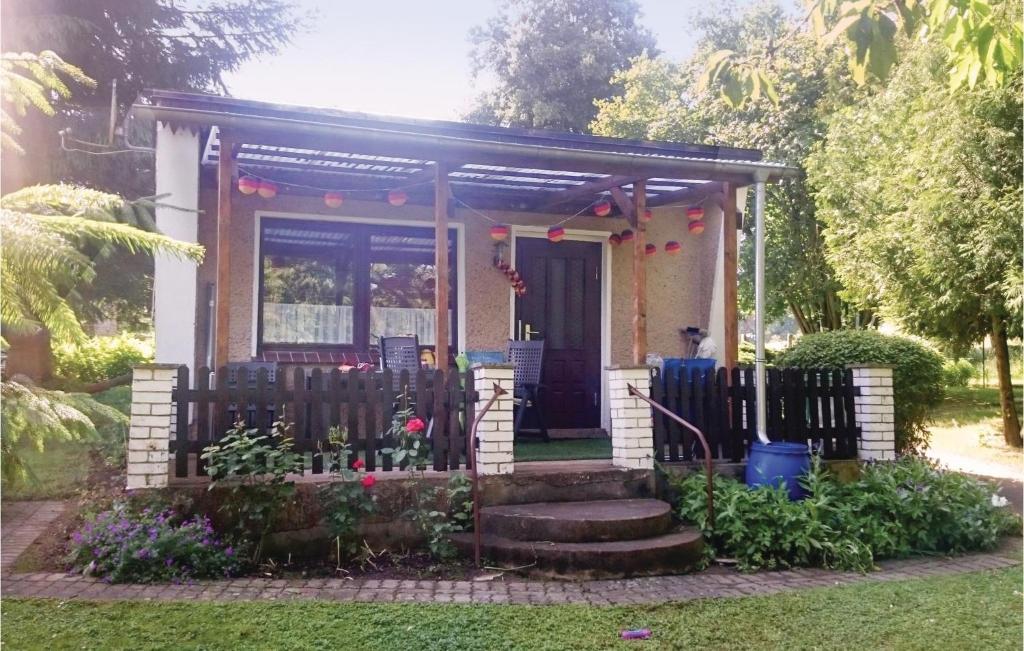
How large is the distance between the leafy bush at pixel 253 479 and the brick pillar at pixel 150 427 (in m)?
0.30

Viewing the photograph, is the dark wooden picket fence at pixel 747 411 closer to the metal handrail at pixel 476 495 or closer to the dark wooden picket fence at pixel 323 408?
the metal handrail at pixel 476 495

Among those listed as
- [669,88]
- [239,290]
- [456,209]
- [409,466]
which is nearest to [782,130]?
[669,88]

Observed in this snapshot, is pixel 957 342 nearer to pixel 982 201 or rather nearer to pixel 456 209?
pixel 982 201

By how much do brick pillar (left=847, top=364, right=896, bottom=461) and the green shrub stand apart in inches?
50.6

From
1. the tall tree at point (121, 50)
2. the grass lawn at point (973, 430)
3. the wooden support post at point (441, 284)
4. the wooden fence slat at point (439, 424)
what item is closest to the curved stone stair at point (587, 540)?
the wooden fence slat at point (439, 424)

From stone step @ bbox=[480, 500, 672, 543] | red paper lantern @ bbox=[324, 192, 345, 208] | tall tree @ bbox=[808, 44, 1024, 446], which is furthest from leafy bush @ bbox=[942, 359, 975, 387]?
red paper lantern @ bbox=[324, 192, 345, 208]

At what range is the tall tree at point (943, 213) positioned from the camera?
9750 millimetres

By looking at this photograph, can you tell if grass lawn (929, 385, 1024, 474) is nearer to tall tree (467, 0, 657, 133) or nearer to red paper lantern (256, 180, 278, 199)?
red paper lantern (256, 180, 278, 199)

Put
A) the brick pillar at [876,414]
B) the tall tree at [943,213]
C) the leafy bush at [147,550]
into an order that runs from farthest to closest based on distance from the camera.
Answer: the tall tree at [943,213] → the brick pillar at [876,414] → the leafy bush at [147,550]

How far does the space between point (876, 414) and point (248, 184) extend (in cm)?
571

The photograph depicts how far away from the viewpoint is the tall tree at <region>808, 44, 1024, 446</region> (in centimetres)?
975

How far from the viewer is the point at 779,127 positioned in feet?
59.4

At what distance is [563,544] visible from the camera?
4945 millimetres

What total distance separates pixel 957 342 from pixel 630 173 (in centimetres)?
727
